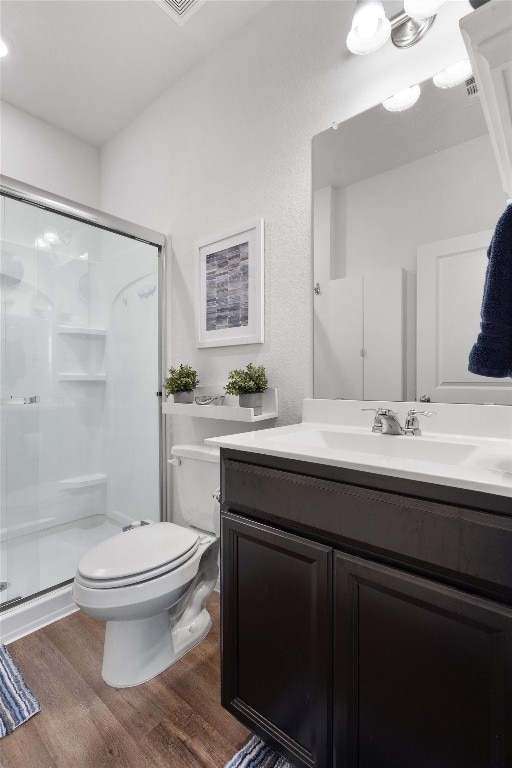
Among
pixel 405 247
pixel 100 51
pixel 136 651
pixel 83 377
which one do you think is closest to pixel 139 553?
pixel 136 651

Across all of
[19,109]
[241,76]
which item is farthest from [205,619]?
[19,109]

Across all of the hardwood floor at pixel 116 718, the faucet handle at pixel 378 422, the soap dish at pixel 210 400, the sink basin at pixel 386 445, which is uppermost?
the soap dish at pixel 210 400

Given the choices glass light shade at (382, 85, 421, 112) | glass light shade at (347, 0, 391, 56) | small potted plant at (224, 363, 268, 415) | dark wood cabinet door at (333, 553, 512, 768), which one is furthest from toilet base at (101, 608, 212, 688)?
glass light shade at (347, 0, 391, 56)

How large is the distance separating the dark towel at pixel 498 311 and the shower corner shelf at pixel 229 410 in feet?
2.99

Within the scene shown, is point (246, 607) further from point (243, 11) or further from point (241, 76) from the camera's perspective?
point (243, 11)

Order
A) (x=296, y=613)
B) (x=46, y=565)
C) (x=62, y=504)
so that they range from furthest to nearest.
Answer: (x=62, y=504)
(x=46, y=565)
(x=296, y=613)

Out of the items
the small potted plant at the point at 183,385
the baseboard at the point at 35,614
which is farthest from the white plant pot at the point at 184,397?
the baseboard at the point at 35,614

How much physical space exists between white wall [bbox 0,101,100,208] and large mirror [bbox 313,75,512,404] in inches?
70.5

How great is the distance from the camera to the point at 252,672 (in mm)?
1030

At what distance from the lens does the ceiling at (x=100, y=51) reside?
1681 millimetres

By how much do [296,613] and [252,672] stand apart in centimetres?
27

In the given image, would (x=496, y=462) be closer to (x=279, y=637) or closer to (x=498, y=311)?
(x=498, y=311)

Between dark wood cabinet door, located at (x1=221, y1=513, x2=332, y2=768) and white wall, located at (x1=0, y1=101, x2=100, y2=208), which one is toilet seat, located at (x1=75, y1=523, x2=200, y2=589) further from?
white wall, located at (x1=0, y1=101, x2=100, y2=208)

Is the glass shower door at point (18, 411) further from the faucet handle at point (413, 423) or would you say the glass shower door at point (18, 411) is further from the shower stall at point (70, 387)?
the faucet handle at point (413, 423)
